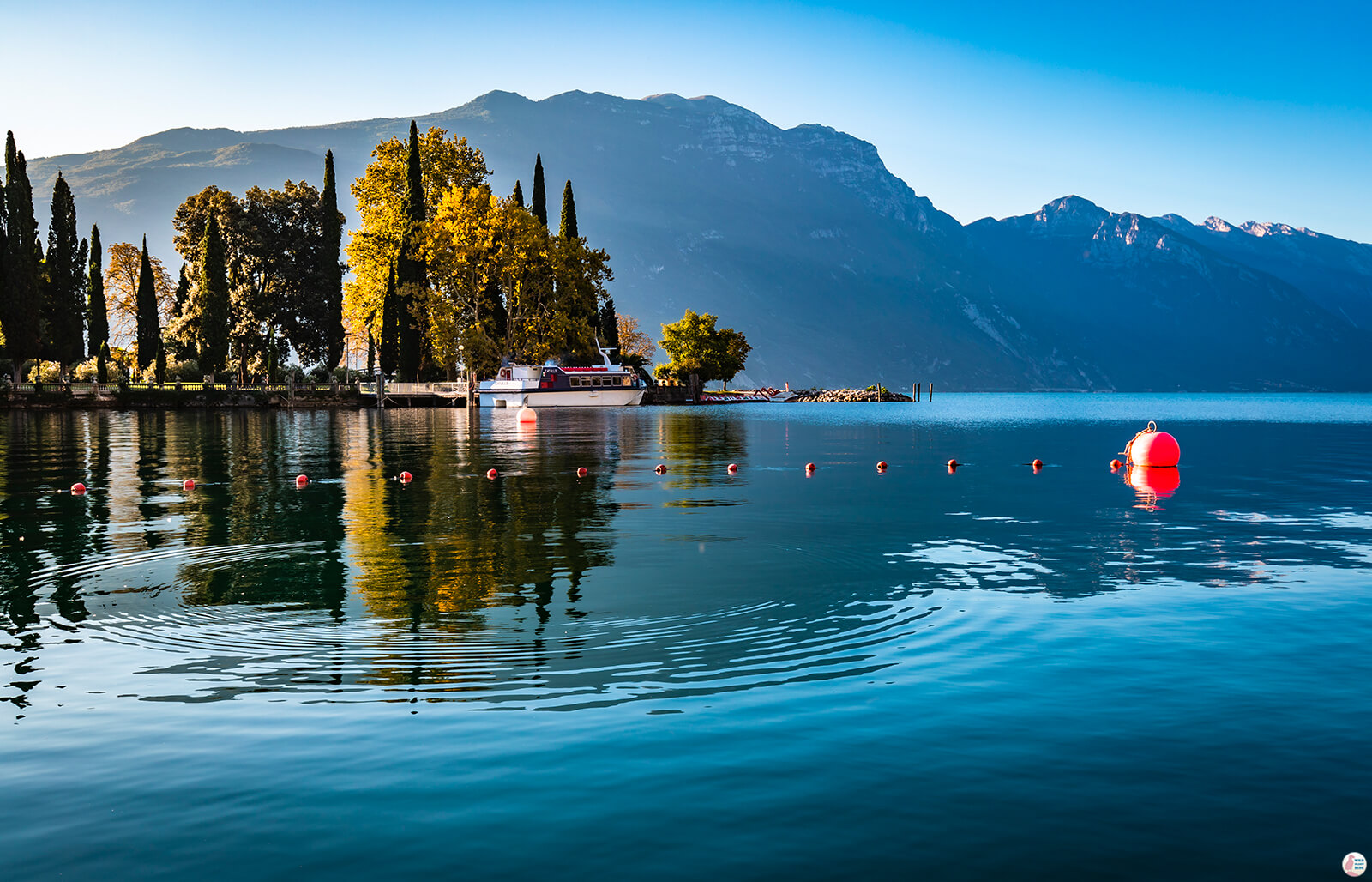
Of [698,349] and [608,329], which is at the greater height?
[608,329]

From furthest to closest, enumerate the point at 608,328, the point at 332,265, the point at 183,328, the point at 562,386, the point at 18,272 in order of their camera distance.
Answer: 1. the point at 608,328
2. the point at 332,265
3. the point at 183,328
4. the point at 562,386
5. the point at 18,272

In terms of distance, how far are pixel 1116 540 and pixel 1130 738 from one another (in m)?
14.1

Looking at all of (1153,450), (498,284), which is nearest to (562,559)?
(1153,450)

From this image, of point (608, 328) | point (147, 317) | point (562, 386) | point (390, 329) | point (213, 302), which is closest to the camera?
point (213, 302)

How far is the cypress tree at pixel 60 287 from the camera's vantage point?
95062 millimetres

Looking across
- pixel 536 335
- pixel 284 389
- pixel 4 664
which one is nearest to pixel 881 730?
pixel 4 664

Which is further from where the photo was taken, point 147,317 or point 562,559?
point 147,317

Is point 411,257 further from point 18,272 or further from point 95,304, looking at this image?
point 18,272

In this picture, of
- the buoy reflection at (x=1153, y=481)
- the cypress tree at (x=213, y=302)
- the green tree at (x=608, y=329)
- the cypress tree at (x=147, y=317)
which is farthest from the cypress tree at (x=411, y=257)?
the buoy reflection at (x=1153, y=481)

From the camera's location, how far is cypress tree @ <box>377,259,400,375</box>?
348 feet

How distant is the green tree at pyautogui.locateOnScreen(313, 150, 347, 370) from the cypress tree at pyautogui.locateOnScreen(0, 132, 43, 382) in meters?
31.5

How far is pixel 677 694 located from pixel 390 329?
339 feet

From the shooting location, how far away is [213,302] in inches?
4001

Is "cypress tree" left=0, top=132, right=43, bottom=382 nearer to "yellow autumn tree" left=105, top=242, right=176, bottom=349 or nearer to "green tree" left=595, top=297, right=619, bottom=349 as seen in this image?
"yellow autumn tree" left=105, top=242, right=176, bottom=349
